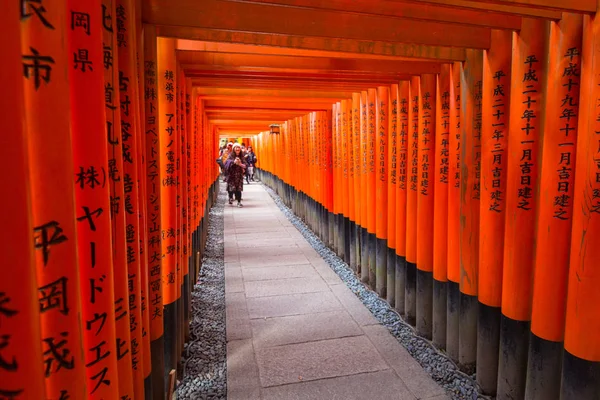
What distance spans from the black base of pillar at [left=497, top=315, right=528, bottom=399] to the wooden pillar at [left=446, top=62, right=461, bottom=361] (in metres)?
0.70

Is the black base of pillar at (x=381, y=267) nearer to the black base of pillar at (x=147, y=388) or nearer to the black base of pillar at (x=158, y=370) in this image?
the black base of pillar at (x=158, y=370)

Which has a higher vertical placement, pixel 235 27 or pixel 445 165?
pixel 235 27

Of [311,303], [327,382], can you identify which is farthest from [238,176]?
[327,382]

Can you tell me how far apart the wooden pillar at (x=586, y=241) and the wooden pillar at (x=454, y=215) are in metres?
1.30

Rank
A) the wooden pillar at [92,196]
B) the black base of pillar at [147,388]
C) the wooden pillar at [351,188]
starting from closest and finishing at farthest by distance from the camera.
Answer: the wooden pillar at [92,196] < the black base of pillar at [147,388] < the wooden pillar at [351,188]

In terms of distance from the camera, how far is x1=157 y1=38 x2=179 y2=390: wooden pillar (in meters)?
3.37

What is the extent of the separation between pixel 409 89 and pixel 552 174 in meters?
2.37

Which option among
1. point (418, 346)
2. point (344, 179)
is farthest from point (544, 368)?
point (344, 179)

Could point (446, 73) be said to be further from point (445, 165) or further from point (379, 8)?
point (379, 8)

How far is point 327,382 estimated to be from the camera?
3.59m

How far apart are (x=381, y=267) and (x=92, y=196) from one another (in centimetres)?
454

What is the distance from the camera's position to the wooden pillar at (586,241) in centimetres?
226

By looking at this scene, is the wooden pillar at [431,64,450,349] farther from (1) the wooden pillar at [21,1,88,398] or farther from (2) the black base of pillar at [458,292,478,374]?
(1) the wooden pillar at [21,1,88,398]

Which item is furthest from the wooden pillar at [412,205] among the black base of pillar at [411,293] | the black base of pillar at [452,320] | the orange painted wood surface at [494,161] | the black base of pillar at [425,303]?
the orange painted wood surface at [494,161]
